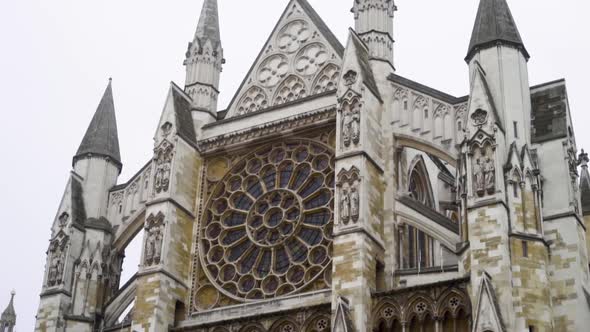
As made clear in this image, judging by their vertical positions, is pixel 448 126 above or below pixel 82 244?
above

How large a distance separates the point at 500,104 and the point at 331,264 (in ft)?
17.4

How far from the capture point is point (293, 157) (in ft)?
82.2

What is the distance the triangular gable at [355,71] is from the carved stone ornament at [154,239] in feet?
18.2

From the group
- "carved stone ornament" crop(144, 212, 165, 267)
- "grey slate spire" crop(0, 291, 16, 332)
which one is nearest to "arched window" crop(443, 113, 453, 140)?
"carved stone ornament" crop(144, 212, 165, 267)

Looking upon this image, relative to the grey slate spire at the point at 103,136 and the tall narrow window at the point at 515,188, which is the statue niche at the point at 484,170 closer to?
the tall narrow window at the point at 515,188

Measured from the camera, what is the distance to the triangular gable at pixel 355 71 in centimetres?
2352

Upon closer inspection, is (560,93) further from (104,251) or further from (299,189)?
(104,251)

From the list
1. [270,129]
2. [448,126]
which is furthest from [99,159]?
[448,126]

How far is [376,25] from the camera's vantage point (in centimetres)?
2523

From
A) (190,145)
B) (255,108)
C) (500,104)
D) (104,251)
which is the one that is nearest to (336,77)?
(255,108)

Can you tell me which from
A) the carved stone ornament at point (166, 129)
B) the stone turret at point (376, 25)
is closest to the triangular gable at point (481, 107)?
the stone turret at point (376, 25)

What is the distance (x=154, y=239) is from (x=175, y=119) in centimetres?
341

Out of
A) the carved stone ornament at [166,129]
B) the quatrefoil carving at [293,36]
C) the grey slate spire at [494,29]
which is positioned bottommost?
the carved stone ornament at [166,129]

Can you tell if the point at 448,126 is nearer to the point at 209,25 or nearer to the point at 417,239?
the point at 417,239
